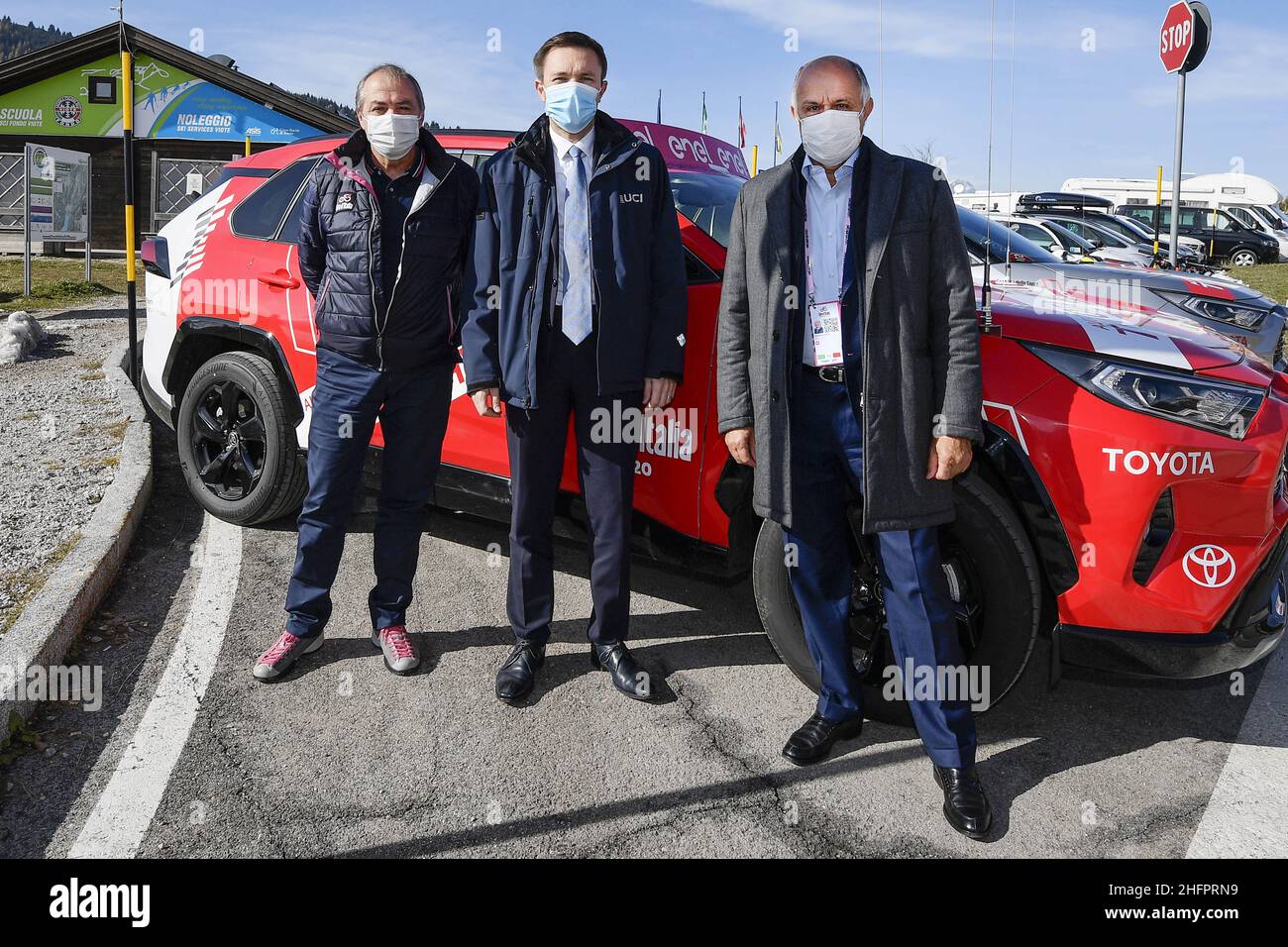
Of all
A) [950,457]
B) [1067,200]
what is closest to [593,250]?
[950,457]

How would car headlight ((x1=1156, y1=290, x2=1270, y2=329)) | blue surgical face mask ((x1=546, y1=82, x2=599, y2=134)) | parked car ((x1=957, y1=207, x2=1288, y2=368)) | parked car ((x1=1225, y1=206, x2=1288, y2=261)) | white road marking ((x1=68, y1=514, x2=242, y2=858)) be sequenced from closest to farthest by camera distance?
1. white road marking ((x1=68, y1=514, x2=242, y2=858))
2. blue surgical face mask ((x1=546, y1=82, x2=599, y2=134))
3. parked car ((x1=957, y1=207, x2=1288, y2=368))
4. car headlight ((x1=1156, y1=290, x2=1270, y2=329))
5. parked car ((x1=1225, y1=206, x2=1288, y2=261))

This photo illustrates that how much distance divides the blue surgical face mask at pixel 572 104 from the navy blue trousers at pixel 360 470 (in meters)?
0.95

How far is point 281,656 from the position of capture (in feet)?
11.2

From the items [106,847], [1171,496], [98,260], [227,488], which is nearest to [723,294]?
[1171,496]

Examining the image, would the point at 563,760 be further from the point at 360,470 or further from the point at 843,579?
the point at 360,470

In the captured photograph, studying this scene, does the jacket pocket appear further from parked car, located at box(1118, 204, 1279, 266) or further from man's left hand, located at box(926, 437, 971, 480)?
parked car, located at box(1118, 204, 1279, 266)

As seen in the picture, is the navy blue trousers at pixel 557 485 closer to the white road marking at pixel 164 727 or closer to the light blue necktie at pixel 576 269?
the light blue necktie at pixel 576 269


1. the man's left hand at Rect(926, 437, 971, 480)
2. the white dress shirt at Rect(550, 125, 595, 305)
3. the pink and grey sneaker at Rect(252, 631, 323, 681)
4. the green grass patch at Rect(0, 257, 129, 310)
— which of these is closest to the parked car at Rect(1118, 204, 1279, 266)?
the green grass patch at Rect(0, 257, 129, 310)

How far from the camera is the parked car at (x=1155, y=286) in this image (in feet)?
20.2

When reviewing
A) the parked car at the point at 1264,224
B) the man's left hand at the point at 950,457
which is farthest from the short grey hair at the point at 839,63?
the parked car at the point at 1264,224

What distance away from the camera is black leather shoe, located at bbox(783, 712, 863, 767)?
117 inches

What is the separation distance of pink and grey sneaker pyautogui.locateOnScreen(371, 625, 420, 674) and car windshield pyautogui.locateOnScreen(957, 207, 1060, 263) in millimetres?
4041

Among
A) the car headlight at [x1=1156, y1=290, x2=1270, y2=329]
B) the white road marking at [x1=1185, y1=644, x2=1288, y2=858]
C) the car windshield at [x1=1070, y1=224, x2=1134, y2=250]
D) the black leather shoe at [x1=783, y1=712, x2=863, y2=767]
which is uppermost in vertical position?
the car windshield at [x1=1070, y1=224, x2=1134, y2=250]
